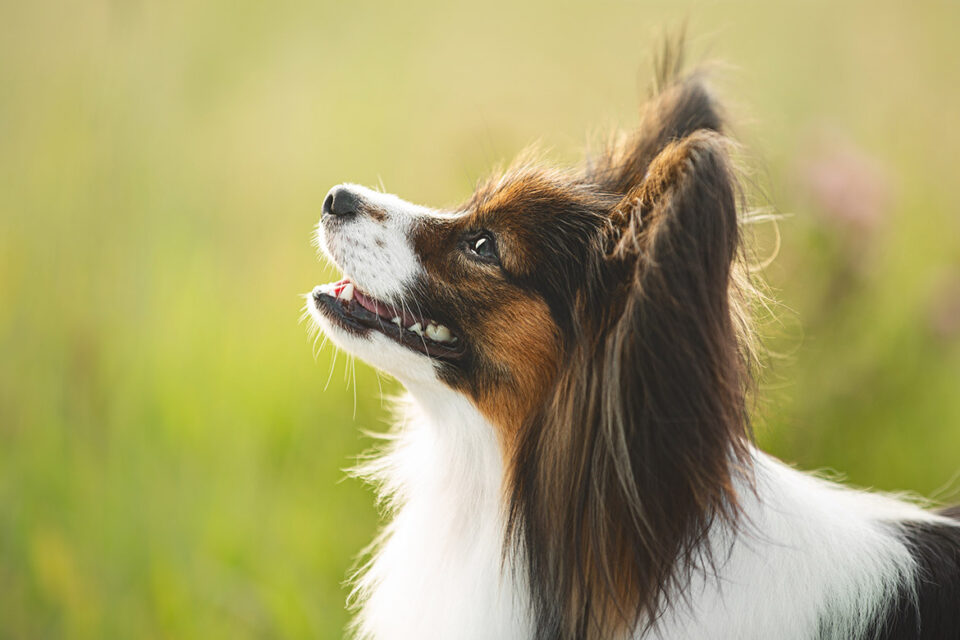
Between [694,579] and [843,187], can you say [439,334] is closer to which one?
[694,579]

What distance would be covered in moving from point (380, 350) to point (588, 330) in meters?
0.52

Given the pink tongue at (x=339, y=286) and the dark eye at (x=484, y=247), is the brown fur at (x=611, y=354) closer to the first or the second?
the dark eye at (x=484, y=247)

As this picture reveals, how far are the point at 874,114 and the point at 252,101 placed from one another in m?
3.65

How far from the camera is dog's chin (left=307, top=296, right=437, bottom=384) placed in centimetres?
204

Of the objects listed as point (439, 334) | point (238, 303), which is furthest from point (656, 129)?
point (238, 303)

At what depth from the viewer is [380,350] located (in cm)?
205

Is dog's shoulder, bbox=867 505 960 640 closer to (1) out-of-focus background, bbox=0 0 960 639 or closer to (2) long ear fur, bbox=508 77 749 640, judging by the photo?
(2) long ear fur, bbox=508 77 749 640

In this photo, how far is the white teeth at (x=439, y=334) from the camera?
6.79 feet

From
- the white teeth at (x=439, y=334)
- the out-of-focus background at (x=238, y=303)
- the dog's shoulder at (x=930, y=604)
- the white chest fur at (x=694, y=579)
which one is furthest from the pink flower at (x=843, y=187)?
the white teeth at (x=439, y=334)

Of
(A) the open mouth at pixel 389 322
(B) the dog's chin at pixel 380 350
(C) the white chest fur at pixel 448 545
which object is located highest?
(A) the open mouth at pixel 389 322

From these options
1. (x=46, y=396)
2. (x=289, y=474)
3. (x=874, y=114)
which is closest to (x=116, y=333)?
(x=46, y=396)

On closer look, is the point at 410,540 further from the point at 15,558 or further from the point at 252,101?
the point at 252,101

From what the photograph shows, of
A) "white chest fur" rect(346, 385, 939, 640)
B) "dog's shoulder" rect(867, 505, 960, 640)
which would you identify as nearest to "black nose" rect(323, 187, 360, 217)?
"white chest fur" rect(346, 385, 939, 640)

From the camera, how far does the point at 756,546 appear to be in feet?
6.20
